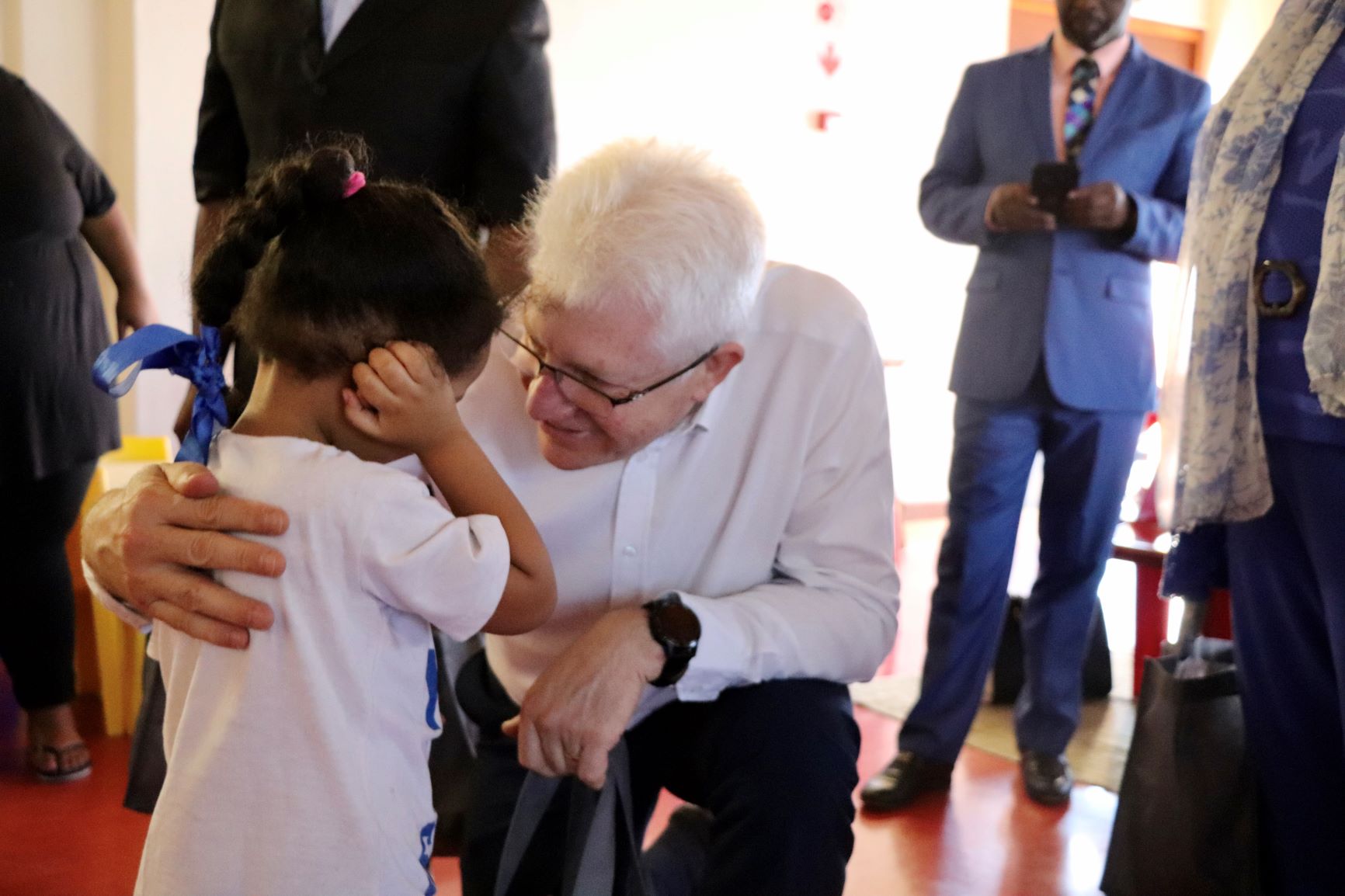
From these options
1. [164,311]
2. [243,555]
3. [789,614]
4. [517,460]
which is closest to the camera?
[243,555]

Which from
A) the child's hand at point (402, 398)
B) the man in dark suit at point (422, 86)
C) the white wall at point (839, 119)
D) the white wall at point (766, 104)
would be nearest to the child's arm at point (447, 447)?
the child's hand at point (402, 398)

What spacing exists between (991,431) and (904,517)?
354 cm

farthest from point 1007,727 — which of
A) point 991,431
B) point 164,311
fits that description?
point 164,311

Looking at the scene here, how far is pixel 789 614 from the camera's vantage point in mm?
1366

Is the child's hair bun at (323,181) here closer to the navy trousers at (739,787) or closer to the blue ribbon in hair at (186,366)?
the blue ribbon in hair at (186,366)

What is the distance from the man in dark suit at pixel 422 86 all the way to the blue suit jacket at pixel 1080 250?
1.11 metres

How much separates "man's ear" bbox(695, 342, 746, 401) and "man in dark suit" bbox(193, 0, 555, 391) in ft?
1.85

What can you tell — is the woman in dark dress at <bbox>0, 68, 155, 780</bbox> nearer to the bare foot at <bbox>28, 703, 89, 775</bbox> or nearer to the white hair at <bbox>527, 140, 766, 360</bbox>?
the bare foot at <bbox>28, 703, 89, 775</bbox>

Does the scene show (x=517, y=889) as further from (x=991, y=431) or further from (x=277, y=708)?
(x=991, y=431)

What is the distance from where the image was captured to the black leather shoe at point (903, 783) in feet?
7.93

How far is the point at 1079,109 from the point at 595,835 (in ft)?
6.43

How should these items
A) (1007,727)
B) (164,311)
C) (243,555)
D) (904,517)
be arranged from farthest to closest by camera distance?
(904,517), (164,311), (1007,727), (243,555)

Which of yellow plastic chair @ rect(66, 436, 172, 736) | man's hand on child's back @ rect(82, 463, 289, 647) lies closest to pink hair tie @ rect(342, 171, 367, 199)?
man's hand on child's back @ rect(82, 463, 289, 647)

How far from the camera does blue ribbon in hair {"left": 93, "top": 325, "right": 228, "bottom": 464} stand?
111cm
